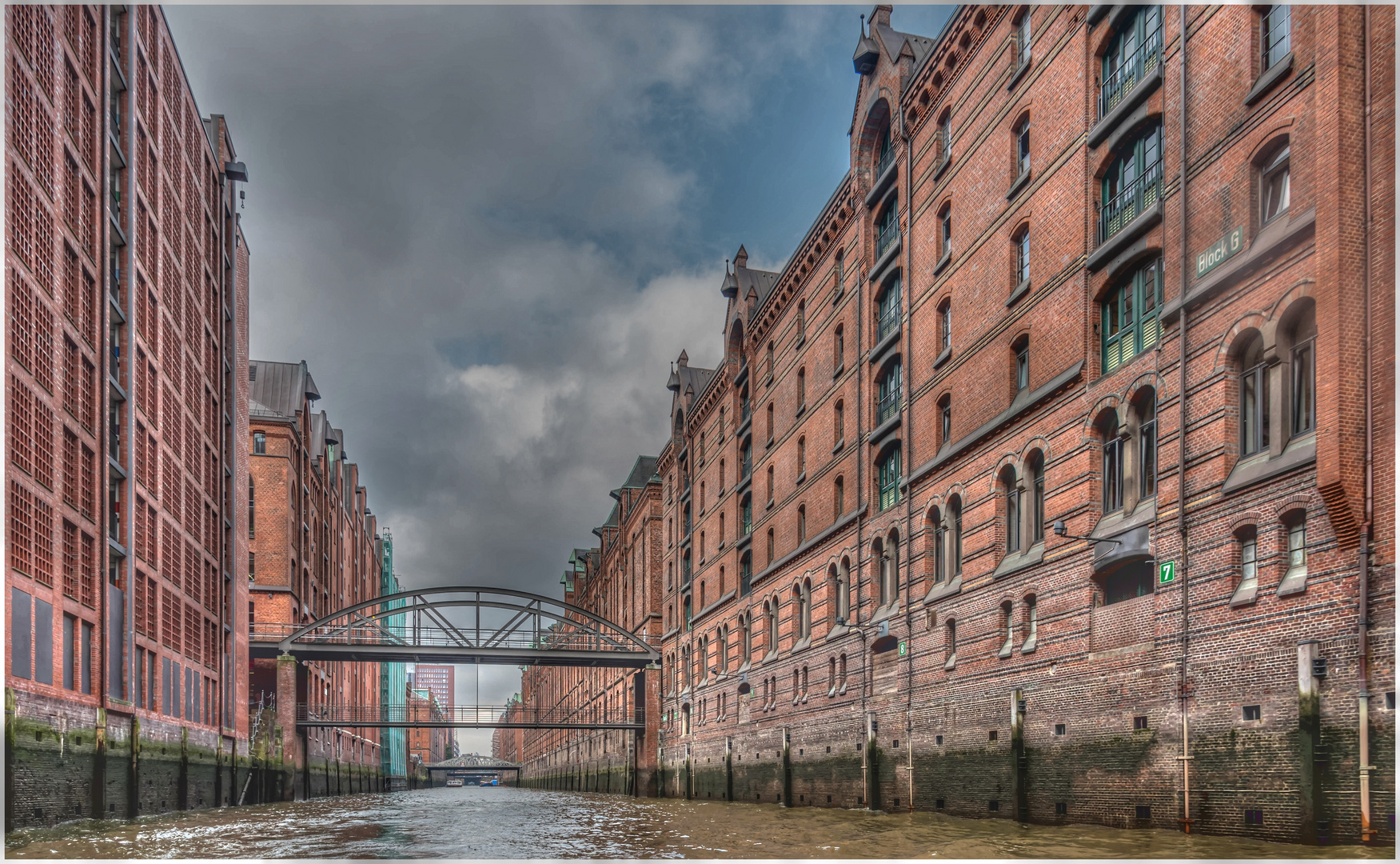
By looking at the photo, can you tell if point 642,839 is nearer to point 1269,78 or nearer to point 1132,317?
Result: point 1132,317

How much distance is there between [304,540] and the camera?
64.4m

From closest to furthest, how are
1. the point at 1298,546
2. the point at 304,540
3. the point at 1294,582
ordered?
the point at 1294,582, the point at 1298,546, the point at 304,540

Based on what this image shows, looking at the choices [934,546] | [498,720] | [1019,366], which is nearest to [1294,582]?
[1019,366]

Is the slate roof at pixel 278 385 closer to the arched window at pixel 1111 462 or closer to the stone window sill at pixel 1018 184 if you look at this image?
the stone window sill at pixel 1018 184

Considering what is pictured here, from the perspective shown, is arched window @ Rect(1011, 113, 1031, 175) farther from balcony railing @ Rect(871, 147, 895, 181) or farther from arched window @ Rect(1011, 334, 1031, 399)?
balcony railing @ Rect(871, 147, 895, 181)

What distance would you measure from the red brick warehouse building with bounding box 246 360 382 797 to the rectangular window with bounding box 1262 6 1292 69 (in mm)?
43993

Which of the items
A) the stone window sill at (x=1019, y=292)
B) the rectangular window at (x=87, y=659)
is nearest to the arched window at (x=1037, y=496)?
the stone window sill at (x=1019, y=292)

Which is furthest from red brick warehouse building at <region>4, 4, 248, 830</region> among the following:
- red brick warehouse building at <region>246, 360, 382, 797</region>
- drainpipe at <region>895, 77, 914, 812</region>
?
drainpipe at <region>895, 77, 914, 812</region>

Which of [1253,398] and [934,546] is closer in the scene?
[1253,398]

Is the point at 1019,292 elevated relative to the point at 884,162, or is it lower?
lower

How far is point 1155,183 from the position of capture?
779 inches

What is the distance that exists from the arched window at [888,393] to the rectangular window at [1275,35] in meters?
14.3

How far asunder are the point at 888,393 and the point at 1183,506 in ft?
46.4

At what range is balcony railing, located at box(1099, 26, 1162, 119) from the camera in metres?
19.9
